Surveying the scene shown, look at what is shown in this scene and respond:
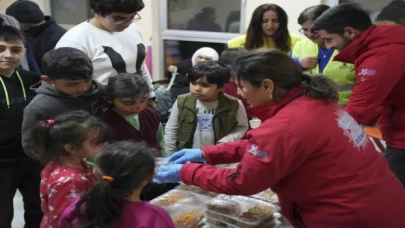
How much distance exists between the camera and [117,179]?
1.12 m

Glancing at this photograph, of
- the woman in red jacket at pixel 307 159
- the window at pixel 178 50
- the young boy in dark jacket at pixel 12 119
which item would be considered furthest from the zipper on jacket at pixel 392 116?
the window at pixel 178 50

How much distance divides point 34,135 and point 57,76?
31cm

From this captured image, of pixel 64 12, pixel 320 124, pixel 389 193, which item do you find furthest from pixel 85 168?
pixel 64 12

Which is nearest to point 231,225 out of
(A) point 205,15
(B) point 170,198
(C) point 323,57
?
(B) point 170,198

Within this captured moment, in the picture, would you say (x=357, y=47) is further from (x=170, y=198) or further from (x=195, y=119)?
(x=170, y=198)

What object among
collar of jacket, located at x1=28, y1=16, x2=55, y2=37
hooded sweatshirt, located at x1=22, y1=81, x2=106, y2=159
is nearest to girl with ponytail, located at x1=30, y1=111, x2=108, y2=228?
hooded sweatshirt, located at x1=22, y1=81, x2=106, y2=159

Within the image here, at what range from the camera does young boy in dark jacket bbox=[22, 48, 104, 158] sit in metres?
1.68

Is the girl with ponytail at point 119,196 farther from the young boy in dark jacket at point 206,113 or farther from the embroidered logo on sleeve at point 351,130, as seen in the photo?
the young boy in dark jacket at point 206,113

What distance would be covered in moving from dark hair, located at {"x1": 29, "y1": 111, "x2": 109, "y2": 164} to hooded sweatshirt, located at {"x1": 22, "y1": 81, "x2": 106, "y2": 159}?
108mm

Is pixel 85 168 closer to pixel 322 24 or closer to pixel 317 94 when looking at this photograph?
pixel 317 94

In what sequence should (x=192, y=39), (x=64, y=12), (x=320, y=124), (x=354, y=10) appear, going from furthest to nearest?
(x=64, y=12) < (x=192, y=39) < (x=354, y=10) < (x=320, y=124)

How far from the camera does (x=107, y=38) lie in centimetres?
205

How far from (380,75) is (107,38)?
1329 millimetres

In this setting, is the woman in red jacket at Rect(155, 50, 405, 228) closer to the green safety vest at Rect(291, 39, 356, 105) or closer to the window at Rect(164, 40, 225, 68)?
the green safety vest at Rect(291, 39, 356, 105)
